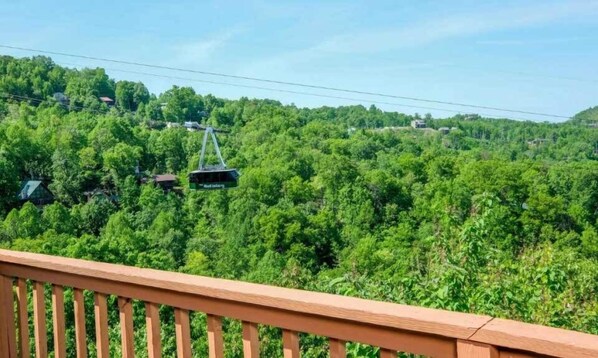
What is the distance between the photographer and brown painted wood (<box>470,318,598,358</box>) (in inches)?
25.6

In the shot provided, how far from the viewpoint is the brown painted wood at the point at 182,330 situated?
1.06m

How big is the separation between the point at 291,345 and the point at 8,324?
0.89m

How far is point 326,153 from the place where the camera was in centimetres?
4381

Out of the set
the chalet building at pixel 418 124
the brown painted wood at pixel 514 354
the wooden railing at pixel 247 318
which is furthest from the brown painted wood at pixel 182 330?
the chalet building at pixel 418 124

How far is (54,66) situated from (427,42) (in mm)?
49650

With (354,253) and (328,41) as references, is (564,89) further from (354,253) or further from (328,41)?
(354,253)

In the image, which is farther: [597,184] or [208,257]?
[597,184]

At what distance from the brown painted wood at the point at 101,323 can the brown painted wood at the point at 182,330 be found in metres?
0.22

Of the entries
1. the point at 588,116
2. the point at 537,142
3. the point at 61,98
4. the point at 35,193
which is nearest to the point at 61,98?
the point at 61,98

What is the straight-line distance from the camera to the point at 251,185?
36.2 meters

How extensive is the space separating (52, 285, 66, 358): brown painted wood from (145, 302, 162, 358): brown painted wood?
0.87 feet

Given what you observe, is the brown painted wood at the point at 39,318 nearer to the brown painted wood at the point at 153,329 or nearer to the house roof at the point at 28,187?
the brown painted wood at the point at 153,329

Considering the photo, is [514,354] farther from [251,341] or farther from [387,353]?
[251,341]

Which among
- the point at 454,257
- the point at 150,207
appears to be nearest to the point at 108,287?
the point at 454,257
